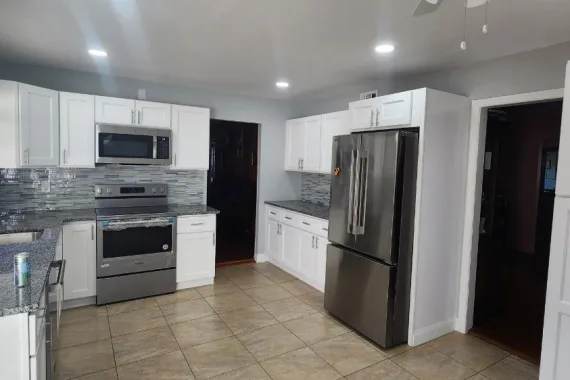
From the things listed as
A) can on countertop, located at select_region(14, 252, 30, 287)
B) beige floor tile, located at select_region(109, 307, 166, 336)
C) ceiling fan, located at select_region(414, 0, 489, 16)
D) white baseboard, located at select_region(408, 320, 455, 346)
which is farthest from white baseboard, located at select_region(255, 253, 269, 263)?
ceiling fan, located at select_region(414, 0, 489, 16)

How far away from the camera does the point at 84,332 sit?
9.81 feet

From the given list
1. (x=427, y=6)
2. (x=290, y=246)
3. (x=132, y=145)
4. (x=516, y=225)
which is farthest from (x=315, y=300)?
(x=516, y=225)

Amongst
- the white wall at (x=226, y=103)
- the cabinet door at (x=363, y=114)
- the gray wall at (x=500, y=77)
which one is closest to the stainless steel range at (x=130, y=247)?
the white wall at (x=226, y=103)

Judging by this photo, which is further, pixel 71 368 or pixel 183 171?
pixel 183 171

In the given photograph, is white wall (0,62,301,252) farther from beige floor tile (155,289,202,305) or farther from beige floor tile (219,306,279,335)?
beige floor tile (219,306,279,335)

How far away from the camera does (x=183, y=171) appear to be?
4.44 m

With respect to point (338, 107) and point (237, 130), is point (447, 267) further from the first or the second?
point (237, 130)

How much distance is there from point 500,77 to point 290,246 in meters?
2.88

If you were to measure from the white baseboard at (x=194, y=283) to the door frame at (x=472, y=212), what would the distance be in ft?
8.75

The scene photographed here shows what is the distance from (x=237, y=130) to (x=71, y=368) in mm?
3512

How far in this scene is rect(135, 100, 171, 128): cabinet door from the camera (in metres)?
3.81

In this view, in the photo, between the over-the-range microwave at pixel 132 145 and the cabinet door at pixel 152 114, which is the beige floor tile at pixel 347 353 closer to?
the over-the-range microwave at pixel 132 145

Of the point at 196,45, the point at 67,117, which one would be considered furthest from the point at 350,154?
the point at 67,117

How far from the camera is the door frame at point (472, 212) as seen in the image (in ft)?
9.90
